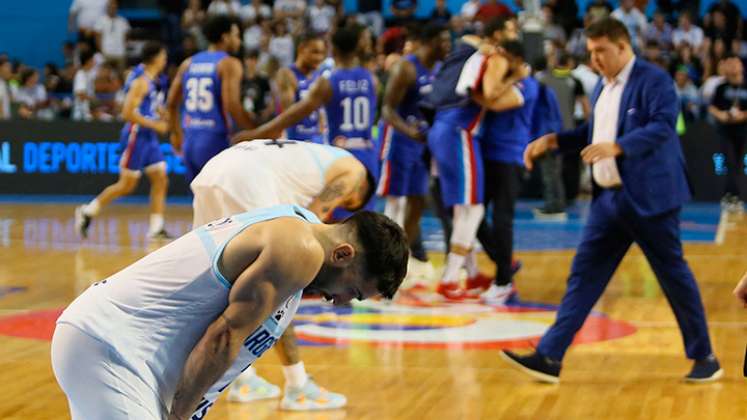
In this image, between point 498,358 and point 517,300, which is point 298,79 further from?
point 498,358

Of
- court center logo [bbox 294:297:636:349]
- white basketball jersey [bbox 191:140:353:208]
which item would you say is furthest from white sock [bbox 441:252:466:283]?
white basketball jersey [bbox 191:140:353:208]

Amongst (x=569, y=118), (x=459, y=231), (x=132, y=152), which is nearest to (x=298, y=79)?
(x=459, y=231)

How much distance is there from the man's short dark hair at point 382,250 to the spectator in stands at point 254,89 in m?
14.7

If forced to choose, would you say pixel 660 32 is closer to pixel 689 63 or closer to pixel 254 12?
pixel 689 63

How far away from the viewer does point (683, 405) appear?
255 inches

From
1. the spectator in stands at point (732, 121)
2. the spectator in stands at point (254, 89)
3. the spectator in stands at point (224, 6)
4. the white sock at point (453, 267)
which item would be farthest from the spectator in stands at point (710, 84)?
the white sock at point (453, 267)

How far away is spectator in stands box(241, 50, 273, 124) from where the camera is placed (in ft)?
61.5

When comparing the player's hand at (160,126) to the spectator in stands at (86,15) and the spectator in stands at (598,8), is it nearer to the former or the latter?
the spectator in stands at (598,8)

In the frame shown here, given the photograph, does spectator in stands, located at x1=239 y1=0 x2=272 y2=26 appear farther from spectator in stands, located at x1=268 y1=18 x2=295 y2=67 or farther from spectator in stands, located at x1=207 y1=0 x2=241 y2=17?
spectator in stands, located at x1=268 y1=18 x2=295 y2=67

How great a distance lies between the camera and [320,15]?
2116 centimetres

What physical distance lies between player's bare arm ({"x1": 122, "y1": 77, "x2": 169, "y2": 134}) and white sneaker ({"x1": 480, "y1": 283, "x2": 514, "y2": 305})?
4.63 meters

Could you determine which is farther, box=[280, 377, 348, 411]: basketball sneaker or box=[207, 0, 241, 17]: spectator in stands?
box=[207, 0, 241, 17]: spectator in stands

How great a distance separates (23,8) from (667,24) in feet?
38.8

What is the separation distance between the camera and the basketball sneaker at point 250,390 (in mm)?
6578
